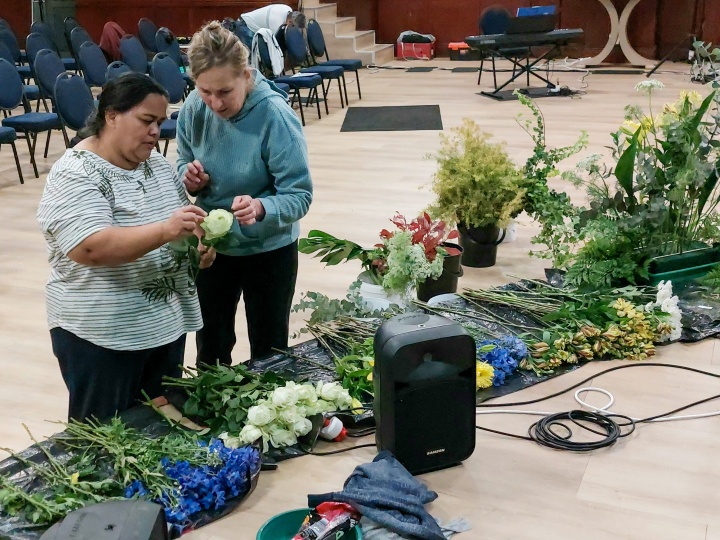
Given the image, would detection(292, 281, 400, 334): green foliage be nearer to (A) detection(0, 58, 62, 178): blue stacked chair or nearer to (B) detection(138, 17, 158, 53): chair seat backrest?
(A) detection(0, 58, 62, 178): blue stacked chair

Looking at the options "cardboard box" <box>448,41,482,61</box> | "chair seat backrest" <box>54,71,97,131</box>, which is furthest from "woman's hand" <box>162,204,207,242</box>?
"cardboard box" <box>448,41,482,61</box>

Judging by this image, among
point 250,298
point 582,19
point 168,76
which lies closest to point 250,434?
point 250,298

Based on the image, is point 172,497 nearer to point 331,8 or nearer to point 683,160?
point 683,160

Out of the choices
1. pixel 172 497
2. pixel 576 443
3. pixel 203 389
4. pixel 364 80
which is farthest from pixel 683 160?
pixel 364 80

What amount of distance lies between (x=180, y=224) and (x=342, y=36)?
10524 mm

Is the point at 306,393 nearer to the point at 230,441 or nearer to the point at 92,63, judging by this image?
the point at 230,441

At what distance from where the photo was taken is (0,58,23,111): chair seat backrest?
647 centimetres

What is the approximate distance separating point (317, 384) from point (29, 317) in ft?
6.95

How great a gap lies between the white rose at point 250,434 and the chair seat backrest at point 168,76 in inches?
212

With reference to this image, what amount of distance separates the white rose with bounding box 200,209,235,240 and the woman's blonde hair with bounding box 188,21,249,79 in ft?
1.36

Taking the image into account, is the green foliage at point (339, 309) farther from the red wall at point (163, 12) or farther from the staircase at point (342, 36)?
the staircase at point (342, 36)

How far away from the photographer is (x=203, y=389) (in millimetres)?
2203

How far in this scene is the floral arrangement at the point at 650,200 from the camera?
3.13 meters

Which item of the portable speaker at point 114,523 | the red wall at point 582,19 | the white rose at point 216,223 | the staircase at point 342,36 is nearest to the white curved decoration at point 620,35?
the red wall at point 582,19
